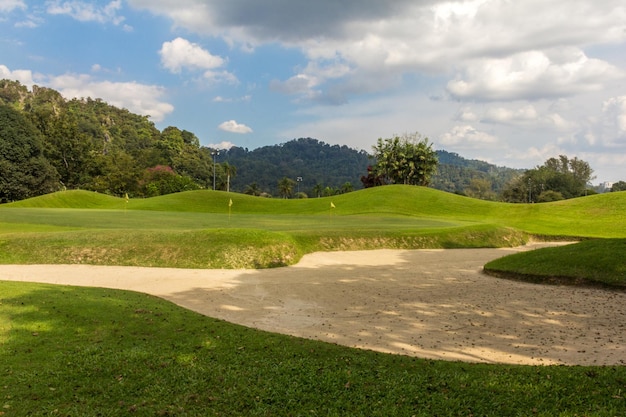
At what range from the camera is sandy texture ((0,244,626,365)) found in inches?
363

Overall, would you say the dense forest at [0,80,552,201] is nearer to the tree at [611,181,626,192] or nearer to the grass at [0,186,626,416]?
the tree at [611,181,626,192]

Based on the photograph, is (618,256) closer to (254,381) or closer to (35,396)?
(254,381)

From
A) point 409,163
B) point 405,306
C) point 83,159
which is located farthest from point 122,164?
point 405,306

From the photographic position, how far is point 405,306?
12805 millimetres

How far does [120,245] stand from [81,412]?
1672 cm

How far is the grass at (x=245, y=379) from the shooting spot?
5.64m

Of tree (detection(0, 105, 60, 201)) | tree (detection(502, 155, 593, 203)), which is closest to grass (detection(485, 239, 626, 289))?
tree (detection(0, 105, 60, 201))

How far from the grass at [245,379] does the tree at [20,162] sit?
7950 cm

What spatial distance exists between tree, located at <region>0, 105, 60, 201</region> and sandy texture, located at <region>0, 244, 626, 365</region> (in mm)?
68304

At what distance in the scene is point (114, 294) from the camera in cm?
1255

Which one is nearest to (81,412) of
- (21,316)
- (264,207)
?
(21,316)

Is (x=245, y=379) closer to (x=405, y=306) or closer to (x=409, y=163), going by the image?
(x=405, y=306)

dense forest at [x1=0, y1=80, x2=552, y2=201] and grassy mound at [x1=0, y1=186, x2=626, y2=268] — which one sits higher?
dense forest at [x1=0, y1=80, x2=552, y2=201]

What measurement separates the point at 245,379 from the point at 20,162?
87170 mm
